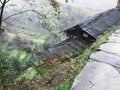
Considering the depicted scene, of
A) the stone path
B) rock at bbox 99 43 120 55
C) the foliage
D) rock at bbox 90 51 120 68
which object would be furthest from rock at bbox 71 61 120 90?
the foliage

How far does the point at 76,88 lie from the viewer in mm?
3236

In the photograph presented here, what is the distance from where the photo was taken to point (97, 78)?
3.45m

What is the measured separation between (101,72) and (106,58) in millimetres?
627

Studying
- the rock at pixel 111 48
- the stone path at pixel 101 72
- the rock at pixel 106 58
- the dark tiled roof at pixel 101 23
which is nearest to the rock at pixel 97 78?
the stone path at pixel 101 72

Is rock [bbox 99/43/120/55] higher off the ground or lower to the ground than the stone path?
higher

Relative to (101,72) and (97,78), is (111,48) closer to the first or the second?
(101,72)

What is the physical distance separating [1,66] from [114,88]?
439 centimetres

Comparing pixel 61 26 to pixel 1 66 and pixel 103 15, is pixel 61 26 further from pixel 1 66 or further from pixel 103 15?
pixel 1 66

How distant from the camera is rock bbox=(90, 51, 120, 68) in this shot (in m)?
4.02

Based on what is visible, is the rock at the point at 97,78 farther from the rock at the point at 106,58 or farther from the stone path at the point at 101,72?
the rock at the point at 106,58

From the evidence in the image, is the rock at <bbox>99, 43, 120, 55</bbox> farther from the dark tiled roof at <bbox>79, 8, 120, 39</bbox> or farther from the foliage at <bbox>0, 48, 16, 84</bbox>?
the dark tiled roof at <bbox>79, 8, 120, 39</bbox>

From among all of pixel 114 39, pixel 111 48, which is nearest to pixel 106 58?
pixel 111 48

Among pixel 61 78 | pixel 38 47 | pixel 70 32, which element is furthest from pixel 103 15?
pixel 38 47

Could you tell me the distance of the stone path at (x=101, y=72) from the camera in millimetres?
3232
